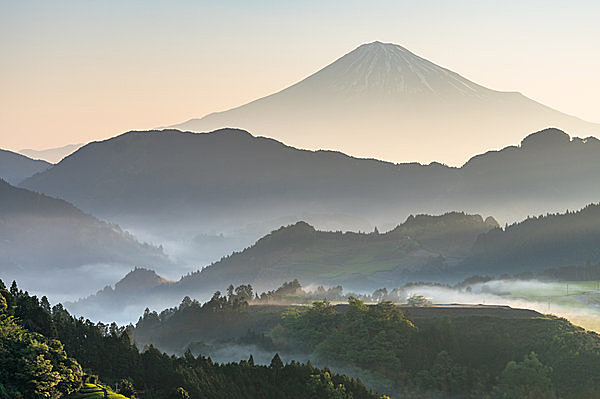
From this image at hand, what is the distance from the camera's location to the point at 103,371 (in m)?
69.9

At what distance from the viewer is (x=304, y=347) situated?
16662 cm

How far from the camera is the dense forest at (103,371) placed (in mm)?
49688

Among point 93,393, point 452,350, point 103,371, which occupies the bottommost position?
point 452,350

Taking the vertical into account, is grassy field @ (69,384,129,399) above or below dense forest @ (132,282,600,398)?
above

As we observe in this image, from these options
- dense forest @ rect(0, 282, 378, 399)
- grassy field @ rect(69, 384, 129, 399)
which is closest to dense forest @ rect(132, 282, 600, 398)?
dense forest @ rect(0, 282, 378, 399)

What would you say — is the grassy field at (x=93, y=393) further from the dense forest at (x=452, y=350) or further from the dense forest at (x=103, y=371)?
the dense forest at (x=452, y=350)

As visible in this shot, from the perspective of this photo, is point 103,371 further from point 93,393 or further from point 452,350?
point 452,350

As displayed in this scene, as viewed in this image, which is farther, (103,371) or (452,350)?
(452,350)

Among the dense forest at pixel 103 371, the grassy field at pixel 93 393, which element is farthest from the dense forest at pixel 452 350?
the grassy field at pixel 93 393

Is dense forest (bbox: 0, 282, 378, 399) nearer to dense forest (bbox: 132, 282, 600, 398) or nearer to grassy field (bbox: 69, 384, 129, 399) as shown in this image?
grassy field (bbox: 69, 384, 129, 399)

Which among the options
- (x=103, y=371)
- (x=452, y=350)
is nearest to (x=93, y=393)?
(x=103, y=371)

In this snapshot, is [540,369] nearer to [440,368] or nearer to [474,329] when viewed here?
[440,368]

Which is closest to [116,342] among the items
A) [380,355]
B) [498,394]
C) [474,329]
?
[498,394]

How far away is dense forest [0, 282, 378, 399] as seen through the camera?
49.7m
